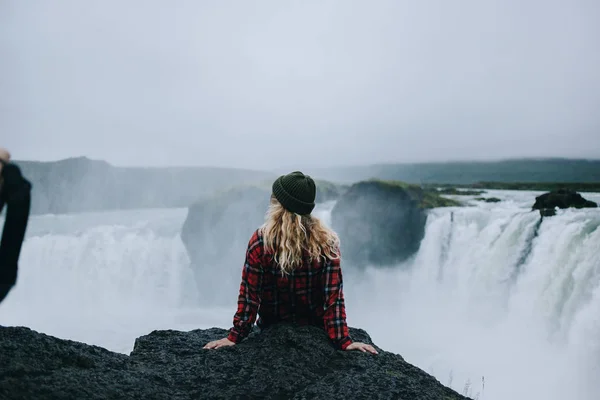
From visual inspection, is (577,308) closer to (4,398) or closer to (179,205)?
(4,398)

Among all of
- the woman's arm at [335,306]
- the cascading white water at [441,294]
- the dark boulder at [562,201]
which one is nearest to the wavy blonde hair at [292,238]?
the woman's arm at [335,306]

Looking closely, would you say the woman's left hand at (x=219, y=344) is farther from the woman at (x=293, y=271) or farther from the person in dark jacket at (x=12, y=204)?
the person in dark jacket at (x=12, y=204)

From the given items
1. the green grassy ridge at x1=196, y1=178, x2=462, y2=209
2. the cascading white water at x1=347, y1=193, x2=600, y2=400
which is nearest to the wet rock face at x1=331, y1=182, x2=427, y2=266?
the green grassy ridge at x1=196, y1=178, x2=462, y2=209

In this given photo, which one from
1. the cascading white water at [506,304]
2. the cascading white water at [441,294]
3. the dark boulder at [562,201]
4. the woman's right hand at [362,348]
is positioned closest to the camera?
the woman's right hand at [362,348]

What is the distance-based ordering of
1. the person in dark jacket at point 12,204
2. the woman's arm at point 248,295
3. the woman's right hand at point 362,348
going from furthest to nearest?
the woman's right hand at point 362,348
the woman's arm at point 248,295
the person in dark jacket at point 12,204

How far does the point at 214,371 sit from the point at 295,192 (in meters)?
1.25

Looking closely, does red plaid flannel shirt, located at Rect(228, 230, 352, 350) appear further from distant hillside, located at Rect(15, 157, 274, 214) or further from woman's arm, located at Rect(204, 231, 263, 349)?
distant hillside, located at Rect(15, 157, 274, 214)

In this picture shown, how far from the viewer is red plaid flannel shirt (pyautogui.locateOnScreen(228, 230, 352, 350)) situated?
3133 mm

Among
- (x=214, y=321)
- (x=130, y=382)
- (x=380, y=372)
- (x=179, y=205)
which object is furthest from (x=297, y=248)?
(x=179, y=205)

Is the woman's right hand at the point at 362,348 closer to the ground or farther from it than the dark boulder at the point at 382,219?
farther from it

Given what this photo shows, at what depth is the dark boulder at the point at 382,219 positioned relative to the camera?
80.1 feet

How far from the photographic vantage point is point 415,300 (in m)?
23.5

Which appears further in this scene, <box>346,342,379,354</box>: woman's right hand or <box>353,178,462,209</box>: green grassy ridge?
<box>353,178,462,209</box>: green grassy ridge

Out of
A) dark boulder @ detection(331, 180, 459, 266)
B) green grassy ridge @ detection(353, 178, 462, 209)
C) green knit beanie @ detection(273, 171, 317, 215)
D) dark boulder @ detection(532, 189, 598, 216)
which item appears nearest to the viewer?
green knit beanie @ detection(273, 171, 317, 215)
